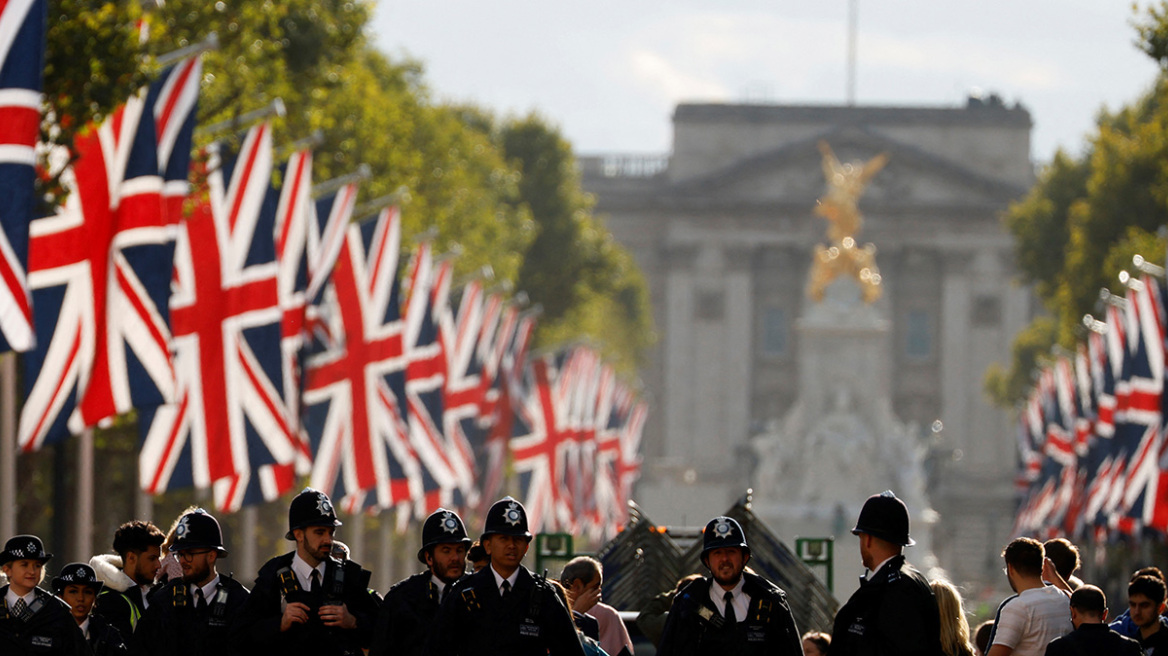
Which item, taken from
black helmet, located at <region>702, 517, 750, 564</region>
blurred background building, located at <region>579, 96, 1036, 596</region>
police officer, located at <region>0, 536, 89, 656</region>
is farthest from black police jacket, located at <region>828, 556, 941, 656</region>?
blurred background building, located at <region>579, 96, 1036, 596</region>

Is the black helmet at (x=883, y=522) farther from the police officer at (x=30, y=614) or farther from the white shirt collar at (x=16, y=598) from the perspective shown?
the white shirt collar at (x=16, y=598)

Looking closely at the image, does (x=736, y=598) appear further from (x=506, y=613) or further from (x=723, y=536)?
(x=506, y=613)

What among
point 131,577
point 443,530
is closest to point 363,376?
point 131,577

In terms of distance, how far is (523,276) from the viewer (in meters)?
87.1

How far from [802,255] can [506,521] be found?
132 metres

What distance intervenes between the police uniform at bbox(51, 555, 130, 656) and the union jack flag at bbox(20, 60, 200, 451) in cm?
1105

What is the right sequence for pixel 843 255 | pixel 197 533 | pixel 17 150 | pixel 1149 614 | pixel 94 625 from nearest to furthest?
pixel 197 533 → pixel 94 625 → pixel 1149 614 → pixel 17 150 → pixel 843 255

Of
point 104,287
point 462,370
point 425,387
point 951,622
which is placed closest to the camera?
point 951,622

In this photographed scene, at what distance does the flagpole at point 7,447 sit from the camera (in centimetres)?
2912

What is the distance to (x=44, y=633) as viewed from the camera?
1393 cm

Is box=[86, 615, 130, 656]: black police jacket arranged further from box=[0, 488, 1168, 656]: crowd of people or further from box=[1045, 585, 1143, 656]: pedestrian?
box=[1045, 585, 1143, 656]: pedestrian

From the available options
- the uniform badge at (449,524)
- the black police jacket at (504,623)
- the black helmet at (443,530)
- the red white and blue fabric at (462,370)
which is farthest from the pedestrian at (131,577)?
the red white and blue fabric at (462,370)

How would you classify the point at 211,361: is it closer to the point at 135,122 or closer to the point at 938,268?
the point at 135,122

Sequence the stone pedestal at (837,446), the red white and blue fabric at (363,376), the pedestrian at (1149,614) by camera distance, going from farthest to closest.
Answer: the stone pedestal at (837,446), the red white and blue fabric at (363,376), the pedestrian at (1149,614)
